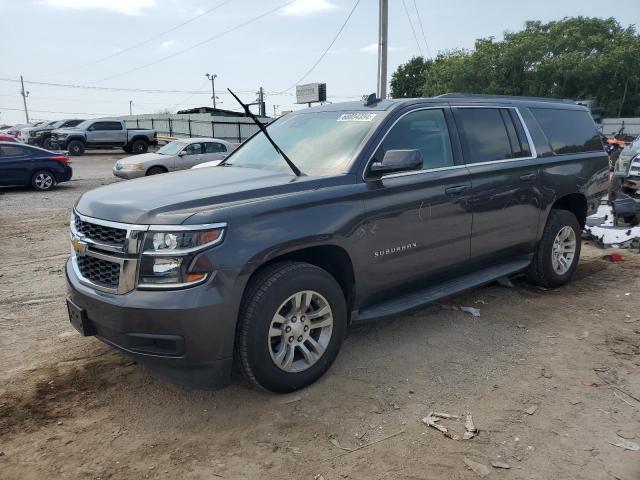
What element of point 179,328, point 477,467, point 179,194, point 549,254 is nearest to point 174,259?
point 179,328

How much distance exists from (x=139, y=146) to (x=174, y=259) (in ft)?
95.7

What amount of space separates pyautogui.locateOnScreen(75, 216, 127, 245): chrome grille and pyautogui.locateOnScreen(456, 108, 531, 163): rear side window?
2884 millimetres

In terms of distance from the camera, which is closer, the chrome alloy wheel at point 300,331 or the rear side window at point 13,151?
the chrome alloy wheel at point 300,331

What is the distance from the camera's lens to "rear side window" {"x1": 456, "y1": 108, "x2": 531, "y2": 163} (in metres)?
4.57

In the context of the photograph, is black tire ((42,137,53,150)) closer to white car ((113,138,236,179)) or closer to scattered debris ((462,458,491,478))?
white car ((113,138,236,179))

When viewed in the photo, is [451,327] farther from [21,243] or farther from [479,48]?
[479,48]

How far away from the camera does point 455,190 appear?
169 inches

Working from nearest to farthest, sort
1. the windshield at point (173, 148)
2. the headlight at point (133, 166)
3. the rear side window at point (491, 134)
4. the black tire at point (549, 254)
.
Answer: the rear side window at point (491, 134) < the black tire at point (549, 254) < the headlight at point (133, 166) < the windshield at point (173, 148)

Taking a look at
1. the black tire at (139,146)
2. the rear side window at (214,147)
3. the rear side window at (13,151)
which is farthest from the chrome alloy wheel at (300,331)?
the black tire at (139,146)

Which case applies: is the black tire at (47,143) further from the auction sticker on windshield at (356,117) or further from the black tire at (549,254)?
the black tire at (549,254)

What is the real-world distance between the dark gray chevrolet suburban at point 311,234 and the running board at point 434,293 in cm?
2

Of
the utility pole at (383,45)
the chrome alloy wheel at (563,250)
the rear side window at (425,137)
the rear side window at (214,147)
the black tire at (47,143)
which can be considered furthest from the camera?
the black tire at (47,143)

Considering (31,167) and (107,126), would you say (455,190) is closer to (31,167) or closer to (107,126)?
(31,167)

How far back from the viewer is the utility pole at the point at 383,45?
16.4 m
